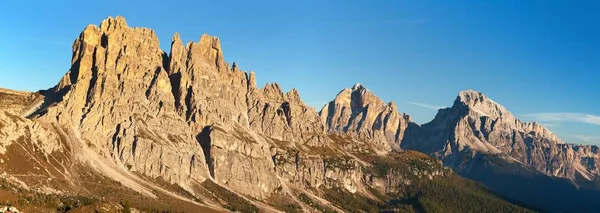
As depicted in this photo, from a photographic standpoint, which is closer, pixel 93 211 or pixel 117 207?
pixel 93 211

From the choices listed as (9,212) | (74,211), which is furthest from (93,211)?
(9,212)

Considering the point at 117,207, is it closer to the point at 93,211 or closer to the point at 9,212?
the point at 93,211

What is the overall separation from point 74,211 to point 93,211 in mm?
4107

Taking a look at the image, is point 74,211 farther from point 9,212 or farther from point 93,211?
point 9,212

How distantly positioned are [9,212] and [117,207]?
29.8m

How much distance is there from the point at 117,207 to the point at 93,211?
16.6 metres

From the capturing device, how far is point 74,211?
439 ft

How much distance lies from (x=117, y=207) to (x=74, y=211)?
18389 millimetres

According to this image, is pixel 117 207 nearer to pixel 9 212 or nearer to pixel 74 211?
pixel 74 211

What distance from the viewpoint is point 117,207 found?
497 feet

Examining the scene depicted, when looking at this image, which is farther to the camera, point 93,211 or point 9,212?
point 9,212

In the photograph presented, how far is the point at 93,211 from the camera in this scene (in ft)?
443

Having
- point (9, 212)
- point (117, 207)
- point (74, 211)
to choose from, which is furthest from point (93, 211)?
point (9, 212)

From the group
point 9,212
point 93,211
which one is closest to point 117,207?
point 93,211
